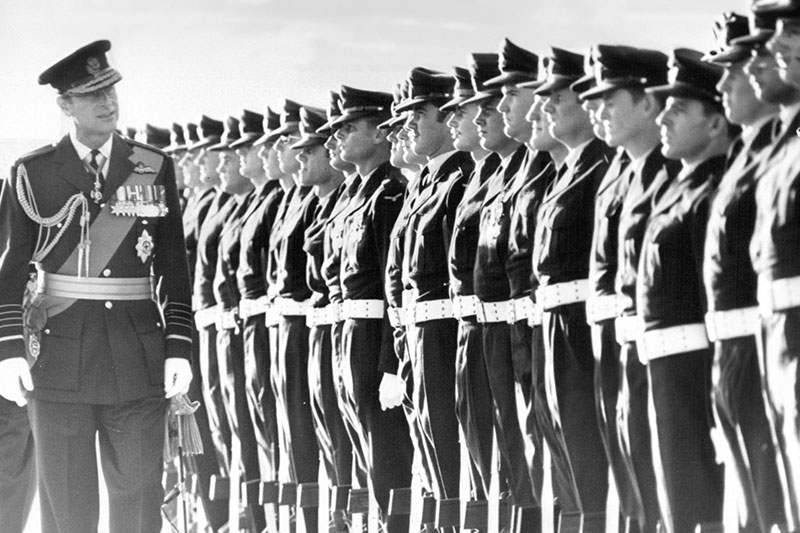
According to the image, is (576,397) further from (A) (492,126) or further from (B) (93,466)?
(B) (93,466)

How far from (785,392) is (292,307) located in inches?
151

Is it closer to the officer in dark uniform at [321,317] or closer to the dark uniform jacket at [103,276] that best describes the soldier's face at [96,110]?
the dark uniform jacket at [103,276]

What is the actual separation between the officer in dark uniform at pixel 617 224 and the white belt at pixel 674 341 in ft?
0.48

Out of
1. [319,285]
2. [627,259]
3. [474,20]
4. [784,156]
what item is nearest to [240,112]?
[319,285]

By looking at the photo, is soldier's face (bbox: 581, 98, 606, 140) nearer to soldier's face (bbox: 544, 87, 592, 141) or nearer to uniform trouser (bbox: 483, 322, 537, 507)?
soldier's face (bbox: 544, 87, 592, 141)

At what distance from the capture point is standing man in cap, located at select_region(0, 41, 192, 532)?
609 cm

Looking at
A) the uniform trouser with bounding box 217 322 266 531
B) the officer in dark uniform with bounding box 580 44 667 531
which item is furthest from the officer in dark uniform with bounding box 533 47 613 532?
the uniform trouser with bounding box 217 322 266 531

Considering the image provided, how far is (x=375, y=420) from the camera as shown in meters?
7.61

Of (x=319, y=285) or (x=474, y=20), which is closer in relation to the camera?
(x=474, y=20)

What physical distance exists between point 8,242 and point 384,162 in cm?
222

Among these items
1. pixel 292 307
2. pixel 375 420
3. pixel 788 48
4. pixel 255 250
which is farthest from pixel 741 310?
pixel 255 250

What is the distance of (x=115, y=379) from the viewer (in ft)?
20.0

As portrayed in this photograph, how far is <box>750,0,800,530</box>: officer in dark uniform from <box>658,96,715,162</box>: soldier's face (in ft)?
1.39

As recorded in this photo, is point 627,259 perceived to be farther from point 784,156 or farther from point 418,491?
point 418,491
